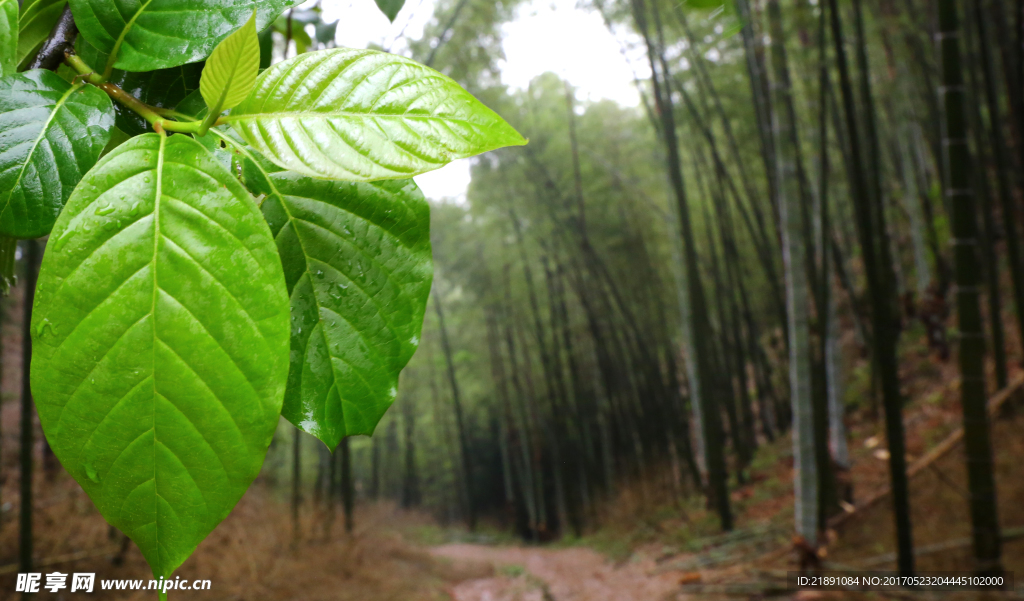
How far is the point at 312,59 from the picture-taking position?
0.15 m

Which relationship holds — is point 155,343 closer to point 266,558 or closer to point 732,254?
point 266,558

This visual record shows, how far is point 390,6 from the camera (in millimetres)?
282

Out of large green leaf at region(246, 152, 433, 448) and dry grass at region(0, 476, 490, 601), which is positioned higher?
large green leaf at region(246, 152, 433, 448)

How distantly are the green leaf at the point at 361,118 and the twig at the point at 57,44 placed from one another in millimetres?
71

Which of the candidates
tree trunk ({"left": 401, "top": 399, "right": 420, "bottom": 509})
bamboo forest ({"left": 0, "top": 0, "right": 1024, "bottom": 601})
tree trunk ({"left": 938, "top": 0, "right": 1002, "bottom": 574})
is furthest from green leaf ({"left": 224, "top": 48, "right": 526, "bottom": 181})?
tree trunk ({"left": 401, "top": 399, "right": 420, "bottom": 509})

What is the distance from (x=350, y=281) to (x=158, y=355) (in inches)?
2.4

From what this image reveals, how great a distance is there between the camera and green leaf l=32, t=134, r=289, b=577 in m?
0.12

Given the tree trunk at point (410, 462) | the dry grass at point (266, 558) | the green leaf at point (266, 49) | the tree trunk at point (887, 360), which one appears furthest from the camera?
the tree trunk at point (410, 462)

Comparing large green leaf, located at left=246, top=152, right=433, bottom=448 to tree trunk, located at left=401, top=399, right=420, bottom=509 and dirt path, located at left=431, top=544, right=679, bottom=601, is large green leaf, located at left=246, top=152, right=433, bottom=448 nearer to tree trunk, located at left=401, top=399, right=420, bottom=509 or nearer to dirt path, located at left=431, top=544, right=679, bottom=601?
dirt path, located at left=431, top=544, right=679, bottom=601

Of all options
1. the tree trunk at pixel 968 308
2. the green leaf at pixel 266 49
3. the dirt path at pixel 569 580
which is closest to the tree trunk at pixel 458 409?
the dirt path at pixel 569 580

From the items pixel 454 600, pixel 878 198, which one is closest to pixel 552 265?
pixel 878 198

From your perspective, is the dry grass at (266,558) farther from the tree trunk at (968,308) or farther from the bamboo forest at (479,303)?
the tree trunk at (968,308)

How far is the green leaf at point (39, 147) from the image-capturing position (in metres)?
0.14

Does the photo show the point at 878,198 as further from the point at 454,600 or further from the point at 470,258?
the point at 470,258
